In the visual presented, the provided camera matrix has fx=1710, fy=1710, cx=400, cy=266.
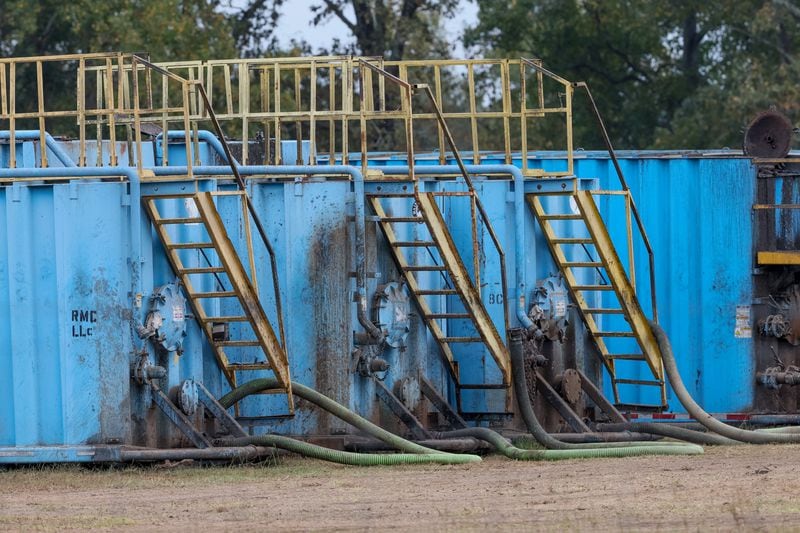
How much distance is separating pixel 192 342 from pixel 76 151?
16.1 ft

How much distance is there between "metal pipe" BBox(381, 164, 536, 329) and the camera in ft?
51.8

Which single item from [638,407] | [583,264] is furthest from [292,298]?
[638,407]

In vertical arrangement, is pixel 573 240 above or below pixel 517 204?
below

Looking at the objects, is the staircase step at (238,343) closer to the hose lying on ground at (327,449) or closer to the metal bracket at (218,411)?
the hose lying on ground at (327,449)

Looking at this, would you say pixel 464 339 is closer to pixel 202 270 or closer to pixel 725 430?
pixel 725 430

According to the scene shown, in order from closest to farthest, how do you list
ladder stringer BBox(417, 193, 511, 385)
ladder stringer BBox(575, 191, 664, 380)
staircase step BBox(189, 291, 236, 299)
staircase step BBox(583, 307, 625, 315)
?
staircase step BBox(189, 291, 236, 299)
ladder stringer BBox(417, 193, 511, 385)
ladder stringer BBox(575, 191, 664, 380)
staircase step BBox(583, 307, 625, 315)

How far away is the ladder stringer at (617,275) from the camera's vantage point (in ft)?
52.6

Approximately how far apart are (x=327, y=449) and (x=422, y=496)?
2.27m

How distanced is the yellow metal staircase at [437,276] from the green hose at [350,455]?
1.50 metres

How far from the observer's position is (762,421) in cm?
1762

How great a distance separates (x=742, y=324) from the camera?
17906 mm

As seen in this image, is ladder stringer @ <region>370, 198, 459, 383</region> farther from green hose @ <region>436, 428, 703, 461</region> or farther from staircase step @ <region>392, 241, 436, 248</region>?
green hose @ <region>436, 428, 703, 461</region>

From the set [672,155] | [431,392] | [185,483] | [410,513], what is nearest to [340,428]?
[431,392]

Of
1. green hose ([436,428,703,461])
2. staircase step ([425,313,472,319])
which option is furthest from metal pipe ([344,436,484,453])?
staircase step ([425,313,472,319])
